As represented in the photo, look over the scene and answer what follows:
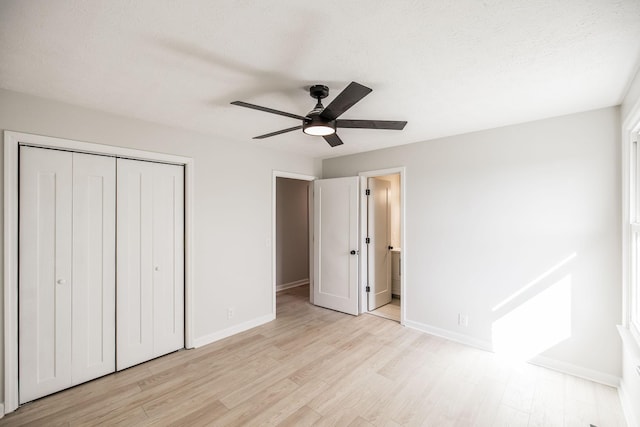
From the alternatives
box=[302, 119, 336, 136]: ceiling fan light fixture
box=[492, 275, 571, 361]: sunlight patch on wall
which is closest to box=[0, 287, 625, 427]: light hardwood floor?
box=[492, 275, 571, 361]: sunlight patch on wall

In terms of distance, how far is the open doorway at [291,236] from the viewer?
19.0 ft

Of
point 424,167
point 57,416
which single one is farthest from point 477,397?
point 57,416

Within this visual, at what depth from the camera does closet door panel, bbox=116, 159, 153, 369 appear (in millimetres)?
2703

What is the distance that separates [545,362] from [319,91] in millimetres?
3337

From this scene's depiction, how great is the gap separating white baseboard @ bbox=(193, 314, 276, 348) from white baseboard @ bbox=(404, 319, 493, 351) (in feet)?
6.34

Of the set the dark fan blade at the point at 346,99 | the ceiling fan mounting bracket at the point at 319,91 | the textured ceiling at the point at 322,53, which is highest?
the textured ceiling at the point at 322,53

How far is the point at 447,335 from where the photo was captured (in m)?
3.42

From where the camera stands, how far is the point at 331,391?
2381 millimetres

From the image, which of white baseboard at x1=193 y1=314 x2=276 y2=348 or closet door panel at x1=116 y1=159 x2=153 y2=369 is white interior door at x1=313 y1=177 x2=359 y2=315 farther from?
closet door panel at x1=116 y1=159 x2=153 y2=369

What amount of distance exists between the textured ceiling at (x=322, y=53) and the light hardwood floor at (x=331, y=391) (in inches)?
96.8

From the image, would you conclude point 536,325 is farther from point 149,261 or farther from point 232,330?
point 149,261

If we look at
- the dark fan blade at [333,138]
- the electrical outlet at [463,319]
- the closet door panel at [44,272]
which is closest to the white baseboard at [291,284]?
the electrical outlet at [463,319]

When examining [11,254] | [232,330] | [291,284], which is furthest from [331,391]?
[291,284]

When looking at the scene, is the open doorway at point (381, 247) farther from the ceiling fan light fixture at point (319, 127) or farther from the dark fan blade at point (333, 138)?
the ceiling fan light fixture at point (319, 127)
